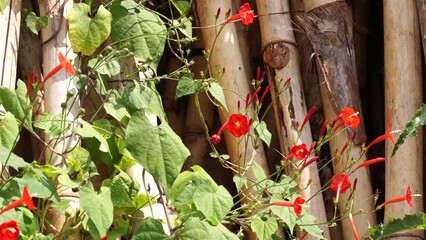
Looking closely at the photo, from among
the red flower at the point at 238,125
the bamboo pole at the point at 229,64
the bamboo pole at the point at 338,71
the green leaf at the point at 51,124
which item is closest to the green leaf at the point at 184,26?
the red flower at the point at 238,125

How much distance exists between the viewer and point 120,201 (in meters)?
2.19

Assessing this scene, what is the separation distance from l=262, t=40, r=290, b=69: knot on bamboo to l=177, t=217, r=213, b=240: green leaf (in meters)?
0.91

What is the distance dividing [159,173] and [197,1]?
1.06m

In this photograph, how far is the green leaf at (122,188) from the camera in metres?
2.19

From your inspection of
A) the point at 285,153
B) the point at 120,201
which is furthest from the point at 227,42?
the point at 120,201

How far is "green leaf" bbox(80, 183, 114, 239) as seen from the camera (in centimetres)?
195

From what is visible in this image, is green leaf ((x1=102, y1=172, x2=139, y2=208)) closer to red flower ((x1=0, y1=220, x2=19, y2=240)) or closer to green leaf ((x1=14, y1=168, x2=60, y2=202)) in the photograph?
green leaf ((x1=14, y1=168, x2=60, y2=202))

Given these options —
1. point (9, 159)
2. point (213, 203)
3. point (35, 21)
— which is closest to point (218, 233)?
point (213, 203)

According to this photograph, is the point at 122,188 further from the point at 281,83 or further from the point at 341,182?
the point at 281,83

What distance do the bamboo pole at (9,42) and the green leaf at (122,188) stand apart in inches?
15.5

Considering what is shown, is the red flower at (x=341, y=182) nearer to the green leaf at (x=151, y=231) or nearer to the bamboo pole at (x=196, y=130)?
the green leaf at (x=151, y=231)

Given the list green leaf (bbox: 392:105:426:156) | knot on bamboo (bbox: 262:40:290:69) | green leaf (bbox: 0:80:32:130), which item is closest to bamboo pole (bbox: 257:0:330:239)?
knot on bamboo (bbox: 262:40:290:69)

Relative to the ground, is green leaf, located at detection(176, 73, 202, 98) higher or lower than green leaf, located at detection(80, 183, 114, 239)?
higher

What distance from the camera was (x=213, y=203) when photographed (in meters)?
2.06
